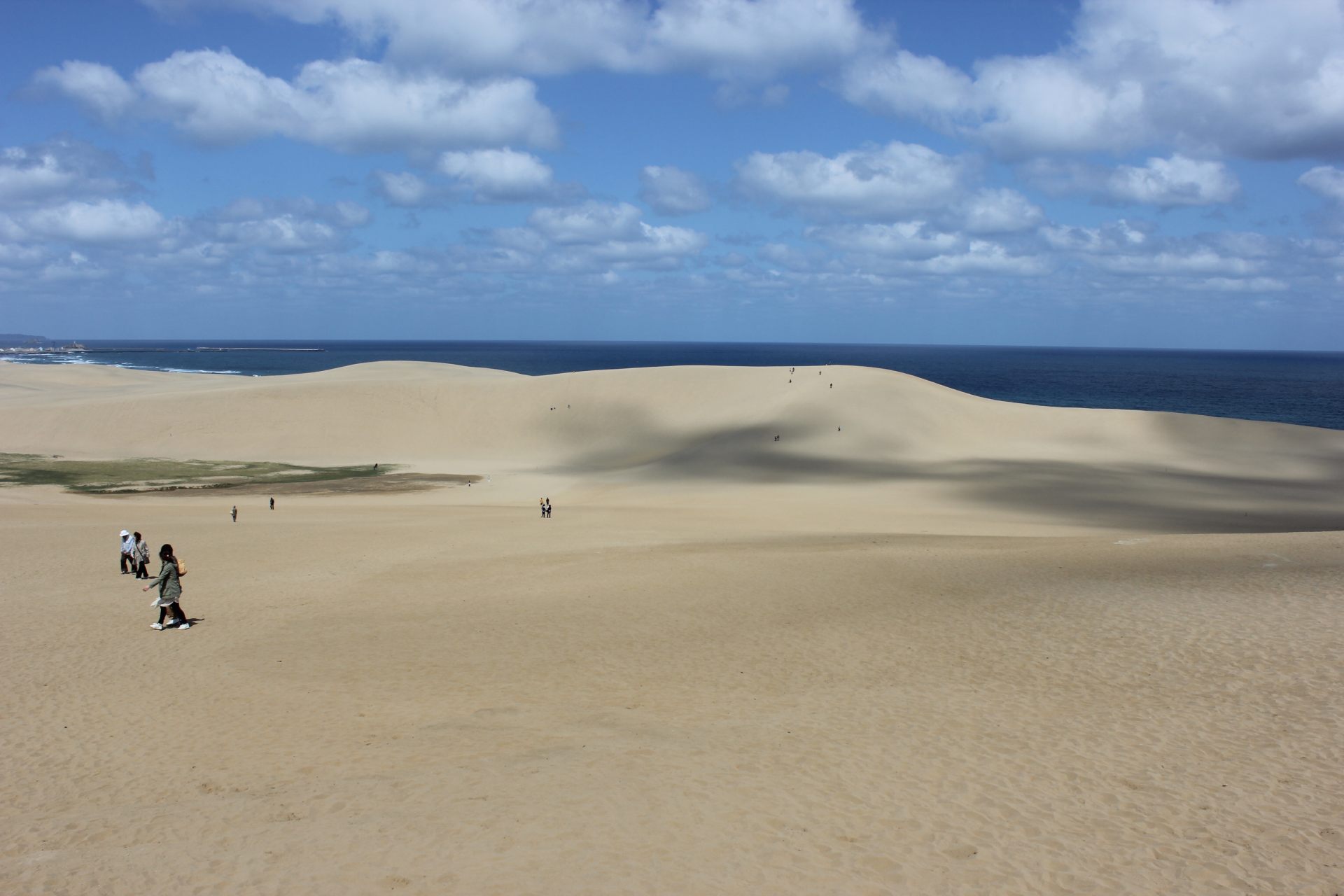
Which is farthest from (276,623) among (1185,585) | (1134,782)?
(1185,585)

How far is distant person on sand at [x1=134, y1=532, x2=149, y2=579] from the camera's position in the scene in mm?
18156

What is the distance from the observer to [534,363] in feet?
650

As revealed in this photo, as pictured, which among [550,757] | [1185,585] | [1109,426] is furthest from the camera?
[1109,426]

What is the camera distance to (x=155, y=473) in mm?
42469

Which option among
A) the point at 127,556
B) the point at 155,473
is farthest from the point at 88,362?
the point at 127,556

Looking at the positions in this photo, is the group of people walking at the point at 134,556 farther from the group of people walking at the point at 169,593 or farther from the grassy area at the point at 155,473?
the grassy area at the point at 155,473

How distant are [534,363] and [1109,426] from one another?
520 ft

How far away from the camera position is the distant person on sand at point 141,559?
18156 millimetres

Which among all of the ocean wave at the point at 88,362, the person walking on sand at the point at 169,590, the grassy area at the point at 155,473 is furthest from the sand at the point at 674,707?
the ocean wave at the point at 88,362

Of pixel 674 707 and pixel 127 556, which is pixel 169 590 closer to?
pixel 127 556

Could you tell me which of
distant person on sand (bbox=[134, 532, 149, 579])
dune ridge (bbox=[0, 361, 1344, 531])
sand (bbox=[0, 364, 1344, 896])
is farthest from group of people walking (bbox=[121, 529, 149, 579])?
dune ridge (bbox=[0, 361, 1344, 531])

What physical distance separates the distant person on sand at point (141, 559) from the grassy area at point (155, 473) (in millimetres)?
20764

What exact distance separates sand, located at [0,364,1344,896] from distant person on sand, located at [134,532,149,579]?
1.70 feet

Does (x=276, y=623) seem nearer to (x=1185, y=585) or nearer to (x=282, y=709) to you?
(x=282, y=709)
